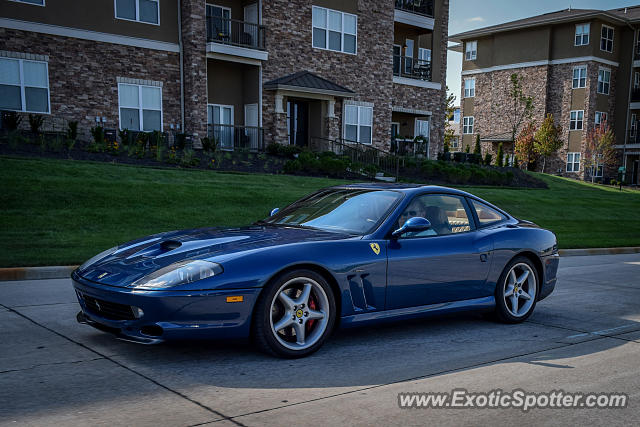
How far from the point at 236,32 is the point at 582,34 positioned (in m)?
30.8

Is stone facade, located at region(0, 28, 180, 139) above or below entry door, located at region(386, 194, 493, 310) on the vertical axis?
above

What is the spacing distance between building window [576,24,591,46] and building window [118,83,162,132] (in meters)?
34.7

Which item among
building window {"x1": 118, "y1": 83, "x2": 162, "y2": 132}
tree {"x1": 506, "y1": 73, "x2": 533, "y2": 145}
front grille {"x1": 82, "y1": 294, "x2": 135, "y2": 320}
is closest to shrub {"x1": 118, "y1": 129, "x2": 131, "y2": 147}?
building window {"x1": 118, "y1": 83, "x2": 162, "y2": 132}

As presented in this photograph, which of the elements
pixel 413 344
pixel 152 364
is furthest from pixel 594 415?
pixel 152 364

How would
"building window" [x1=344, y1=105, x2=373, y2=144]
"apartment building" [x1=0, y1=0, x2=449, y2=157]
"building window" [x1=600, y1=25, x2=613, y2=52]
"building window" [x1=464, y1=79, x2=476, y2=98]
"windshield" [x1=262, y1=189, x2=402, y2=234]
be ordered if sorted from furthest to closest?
1. "building window" [x1=464, y1=79, x2=476, y2=98]
2. "building window" [x1=600, y1=25, x2=613, y2=52]
3. "building window" [x1=344, y1=105, x2=373, y2=144]
4. "apartment building" [x1=0, y1=0, x2=449, y2=157]
5. "windshield" [x1=262, y1=189, x2=402, y2=234]

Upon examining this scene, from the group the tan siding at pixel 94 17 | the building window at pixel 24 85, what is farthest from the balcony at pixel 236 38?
the building window at pixel 24 85

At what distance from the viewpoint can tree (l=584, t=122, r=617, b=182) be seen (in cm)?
4366

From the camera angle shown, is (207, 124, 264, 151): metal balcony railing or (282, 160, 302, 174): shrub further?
(207, 124, 264, 151): metal balcony railing

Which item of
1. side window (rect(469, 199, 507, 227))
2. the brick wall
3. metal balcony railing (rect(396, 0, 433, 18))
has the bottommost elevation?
side window (rect(469, 199, 507, 227))

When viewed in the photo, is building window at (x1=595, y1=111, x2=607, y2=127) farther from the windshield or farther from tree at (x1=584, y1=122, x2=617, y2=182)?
the windshield

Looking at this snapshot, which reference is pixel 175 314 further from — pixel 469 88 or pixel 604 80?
pixel 469 88

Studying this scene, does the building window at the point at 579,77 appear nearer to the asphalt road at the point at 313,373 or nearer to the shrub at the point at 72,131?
the shrub at the point at 72,131

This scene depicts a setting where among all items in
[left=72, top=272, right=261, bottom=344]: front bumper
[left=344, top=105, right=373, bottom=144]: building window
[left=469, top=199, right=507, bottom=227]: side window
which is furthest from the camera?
[left=344, top=105, right=373, bottom=144]: building window

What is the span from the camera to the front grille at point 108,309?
448 cm
